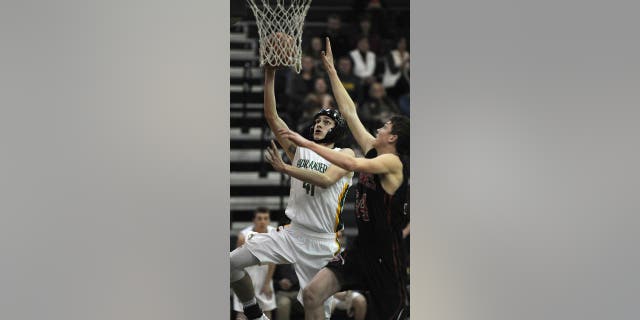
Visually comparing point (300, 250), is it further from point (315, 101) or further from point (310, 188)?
point (315, 101)

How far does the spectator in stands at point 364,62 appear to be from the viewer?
918 cm

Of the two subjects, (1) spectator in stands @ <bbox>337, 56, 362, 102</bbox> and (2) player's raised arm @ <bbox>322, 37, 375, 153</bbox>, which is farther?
(1) spectator in stands @ <bbox>337, 56, 362, 102</bbox>

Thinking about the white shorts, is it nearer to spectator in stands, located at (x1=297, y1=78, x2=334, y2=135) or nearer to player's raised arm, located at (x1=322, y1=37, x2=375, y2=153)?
player's raised arm, located at (x1=322, y1=37, x2=375, y2=153)

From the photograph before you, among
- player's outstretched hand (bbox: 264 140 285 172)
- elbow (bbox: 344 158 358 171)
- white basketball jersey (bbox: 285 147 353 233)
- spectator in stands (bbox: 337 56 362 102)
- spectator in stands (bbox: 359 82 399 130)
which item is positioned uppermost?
spectator in stands (bbox: 337 56 362 102)

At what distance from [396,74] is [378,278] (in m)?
4.03

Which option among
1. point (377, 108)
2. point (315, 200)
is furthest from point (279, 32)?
point (377, 108)

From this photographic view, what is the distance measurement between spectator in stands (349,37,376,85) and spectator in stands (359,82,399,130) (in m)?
0.19

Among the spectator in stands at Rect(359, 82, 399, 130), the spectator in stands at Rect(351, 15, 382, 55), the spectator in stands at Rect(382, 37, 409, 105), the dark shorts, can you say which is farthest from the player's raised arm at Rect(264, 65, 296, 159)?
the spectator in stands at Rect(351, 15, 382, 55)

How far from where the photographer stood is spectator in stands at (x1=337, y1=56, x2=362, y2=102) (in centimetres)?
853

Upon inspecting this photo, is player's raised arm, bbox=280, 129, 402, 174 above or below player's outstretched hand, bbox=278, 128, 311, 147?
below

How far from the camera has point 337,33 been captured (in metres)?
9.66

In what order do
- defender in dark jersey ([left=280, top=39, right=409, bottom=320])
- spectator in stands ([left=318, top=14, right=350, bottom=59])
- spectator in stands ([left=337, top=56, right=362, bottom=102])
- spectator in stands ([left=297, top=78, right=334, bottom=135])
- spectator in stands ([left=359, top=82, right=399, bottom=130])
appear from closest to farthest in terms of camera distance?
defender in dark jersey ([left=280, top=39, right=409, bottom=320]), spectator in stands ([left=297, top=78, right=334, bottom=135]), spectator in stands ([left=359, top=82, right=399, bottom=130]), spectator in stands ([left=337, top=56, right=362, bottom=102]), spectator in stands ([left=318, top=14, right=350, bottom=59])
